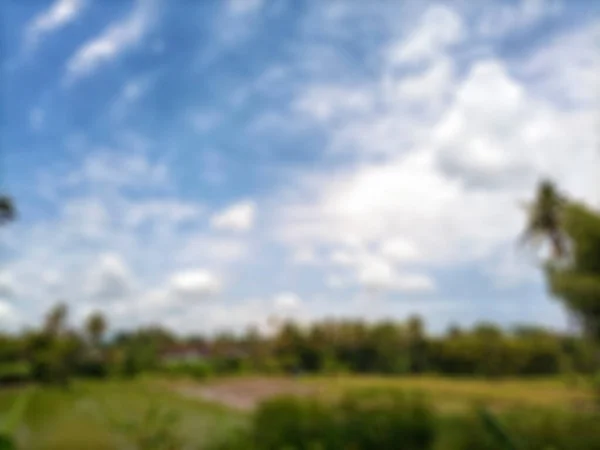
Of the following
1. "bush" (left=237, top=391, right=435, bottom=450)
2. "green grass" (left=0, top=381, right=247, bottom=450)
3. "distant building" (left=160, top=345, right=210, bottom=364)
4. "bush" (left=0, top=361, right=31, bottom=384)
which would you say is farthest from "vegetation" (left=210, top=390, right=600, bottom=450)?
"distant building" (left=160, top=345, right=210, bottom=364)

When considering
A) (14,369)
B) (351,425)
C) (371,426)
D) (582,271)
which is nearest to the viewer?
(14,369)

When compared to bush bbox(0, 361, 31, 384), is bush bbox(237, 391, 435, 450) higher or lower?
lower

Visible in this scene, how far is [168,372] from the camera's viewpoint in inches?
1104

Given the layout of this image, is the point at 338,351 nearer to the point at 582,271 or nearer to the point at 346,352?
the point at 346,352

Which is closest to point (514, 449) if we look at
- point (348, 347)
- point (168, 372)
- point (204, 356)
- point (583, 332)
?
point (583, 332)

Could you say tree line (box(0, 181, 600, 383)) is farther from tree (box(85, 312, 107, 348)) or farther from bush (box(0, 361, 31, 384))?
bush (box(0, 361, 31, 384))

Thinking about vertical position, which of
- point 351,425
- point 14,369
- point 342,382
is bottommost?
point 342,382

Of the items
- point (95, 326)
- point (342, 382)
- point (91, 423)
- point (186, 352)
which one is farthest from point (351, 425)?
point (186, 352)

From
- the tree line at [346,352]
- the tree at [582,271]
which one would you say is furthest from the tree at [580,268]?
the tree line at [346,352]

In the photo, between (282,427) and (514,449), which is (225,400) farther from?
(514,449)

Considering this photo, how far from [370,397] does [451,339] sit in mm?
24940

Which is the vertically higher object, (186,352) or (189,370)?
(186,352)

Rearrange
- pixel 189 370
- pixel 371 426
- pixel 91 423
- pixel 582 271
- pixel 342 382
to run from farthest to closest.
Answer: pixel 189 370 → pixel 342 382 → pixel 582 271 → pixel 91 423 → pixel 371 426

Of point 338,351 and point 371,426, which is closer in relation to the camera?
point 371,426
